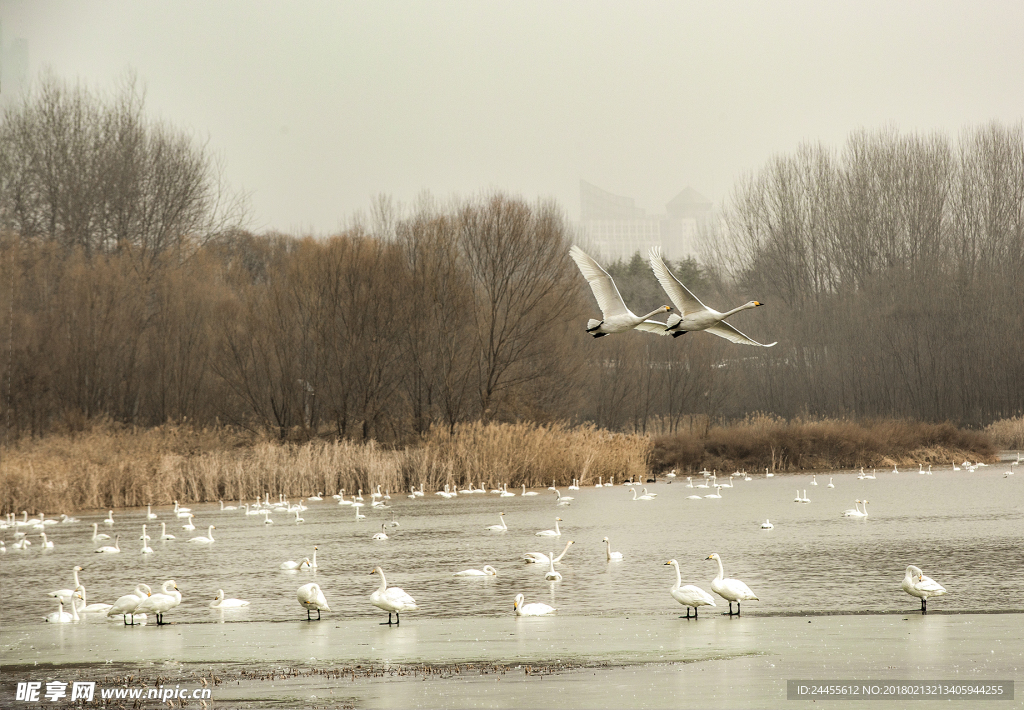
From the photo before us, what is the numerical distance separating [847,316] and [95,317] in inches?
1204

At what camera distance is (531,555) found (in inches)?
660

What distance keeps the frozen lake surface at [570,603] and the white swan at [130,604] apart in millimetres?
382

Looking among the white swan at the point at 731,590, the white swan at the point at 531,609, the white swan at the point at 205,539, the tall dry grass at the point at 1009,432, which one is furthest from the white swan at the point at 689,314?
the tall dry grass at the point at 1009,432

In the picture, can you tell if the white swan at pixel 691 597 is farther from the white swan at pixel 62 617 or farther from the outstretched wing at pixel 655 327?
the white swan at pixel 62 617

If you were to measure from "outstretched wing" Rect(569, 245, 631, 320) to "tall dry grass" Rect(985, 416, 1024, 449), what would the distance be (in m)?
32.5

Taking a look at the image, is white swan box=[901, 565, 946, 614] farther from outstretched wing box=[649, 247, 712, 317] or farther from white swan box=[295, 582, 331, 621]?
white swan box=[295, 582, 331, 621]

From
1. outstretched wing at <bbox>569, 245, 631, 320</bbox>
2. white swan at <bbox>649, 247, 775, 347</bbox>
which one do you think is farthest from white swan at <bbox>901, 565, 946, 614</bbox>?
outstretched wing at <bbox>569, 245, 631, 320</bbox>

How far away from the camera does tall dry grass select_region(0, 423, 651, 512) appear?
27438mm

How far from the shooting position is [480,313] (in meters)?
38.8

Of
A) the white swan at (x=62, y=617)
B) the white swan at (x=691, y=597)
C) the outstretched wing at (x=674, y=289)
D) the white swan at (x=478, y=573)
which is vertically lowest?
the white swan at (x=62, y=617)

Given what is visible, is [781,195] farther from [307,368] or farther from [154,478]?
[154,478]

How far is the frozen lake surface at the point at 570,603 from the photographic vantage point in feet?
28.3

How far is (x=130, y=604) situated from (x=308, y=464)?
18.0m

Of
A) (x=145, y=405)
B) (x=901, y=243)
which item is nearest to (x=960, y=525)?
(x=145, y=405)
